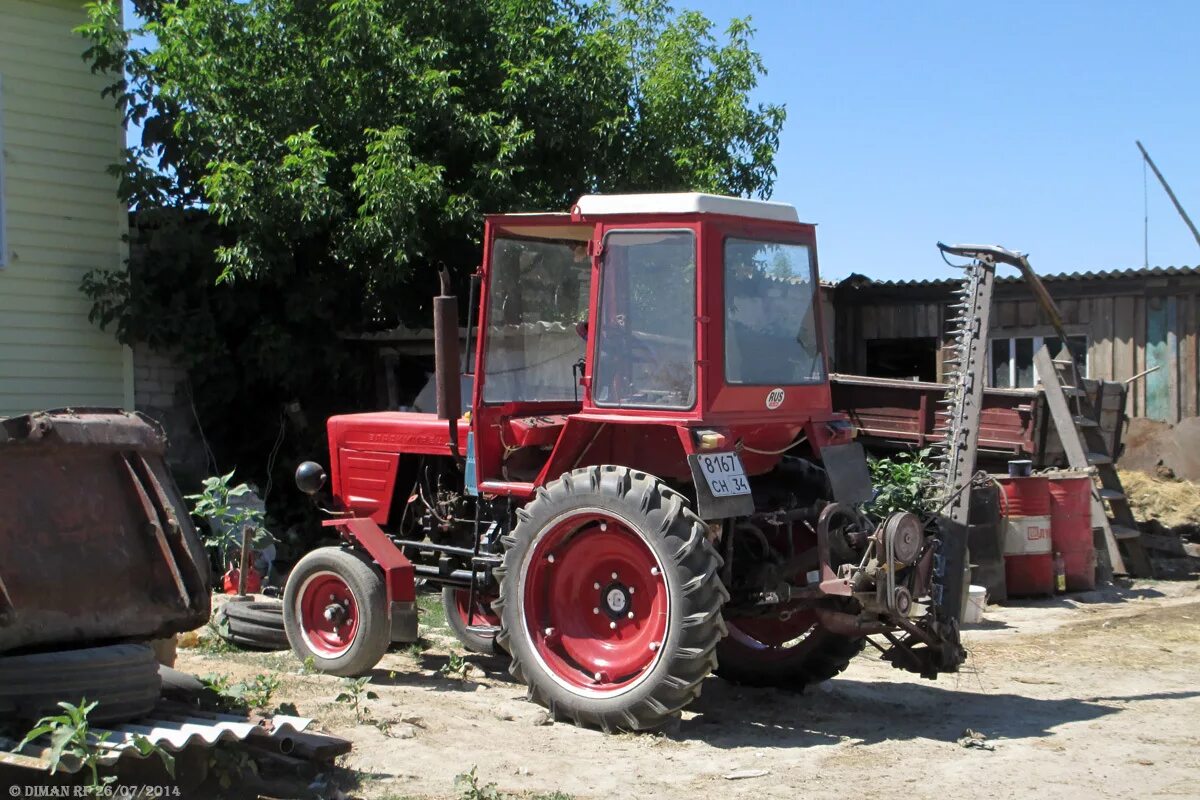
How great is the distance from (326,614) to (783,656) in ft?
8.88

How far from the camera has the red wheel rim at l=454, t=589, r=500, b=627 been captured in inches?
308

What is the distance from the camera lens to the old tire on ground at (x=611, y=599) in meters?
5.95

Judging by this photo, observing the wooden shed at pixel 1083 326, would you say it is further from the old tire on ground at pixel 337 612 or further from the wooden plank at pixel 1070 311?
the old tire on ground at pixel 337 612

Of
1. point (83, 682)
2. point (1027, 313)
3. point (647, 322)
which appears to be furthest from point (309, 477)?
point (1027, 313)

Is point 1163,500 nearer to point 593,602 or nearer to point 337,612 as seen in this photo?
point 593,602

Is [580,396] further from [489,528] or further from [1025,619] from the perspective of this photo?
[1025,619]

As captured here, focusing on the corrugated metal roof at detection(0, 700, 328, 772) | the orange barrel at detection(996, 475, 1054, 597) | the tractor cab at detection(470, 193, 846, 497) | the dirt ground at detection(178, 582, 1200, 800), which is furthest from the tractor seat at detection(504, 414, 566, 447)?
the orange barrel at detection(996, 475, 1054, 597)

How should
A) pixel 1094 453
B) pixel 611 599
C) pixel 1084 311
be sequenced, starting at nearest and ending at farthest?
pixel 611 599, pixel 1094 453, pixel 1084 311

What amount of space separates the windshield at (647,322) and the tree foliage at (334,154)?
15.4ft

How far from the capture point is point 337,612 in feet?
24.6

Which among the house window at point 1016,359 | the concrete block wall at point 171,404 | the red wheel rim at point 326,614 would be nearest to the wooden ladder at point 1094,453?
the house window at point 1016,359

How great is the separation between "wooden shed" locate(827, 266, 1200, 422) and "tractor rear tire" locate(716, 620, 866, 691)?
8.34 m

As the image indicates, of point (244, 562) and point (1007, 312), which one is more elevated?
point (1007, 312)

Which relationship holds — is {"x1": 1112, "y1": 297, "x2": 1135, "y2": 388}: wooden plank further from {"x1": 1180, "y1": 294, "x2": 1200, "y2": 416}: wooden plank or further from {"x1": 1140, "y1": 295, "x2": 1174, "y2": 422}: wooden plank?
{"x1": 1180, "y1": 294, "x2": 1200, "y2": 416}: wooden plank
